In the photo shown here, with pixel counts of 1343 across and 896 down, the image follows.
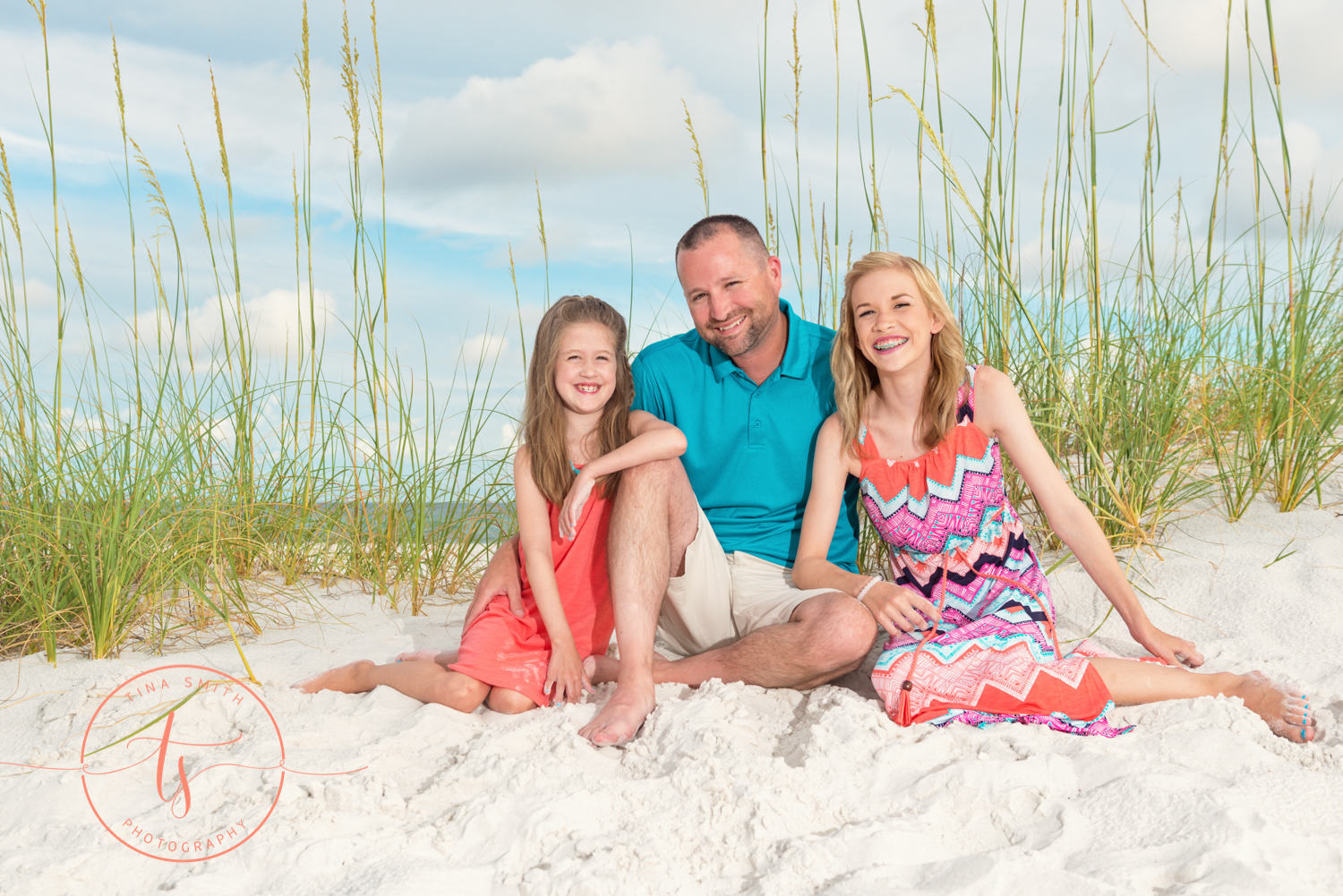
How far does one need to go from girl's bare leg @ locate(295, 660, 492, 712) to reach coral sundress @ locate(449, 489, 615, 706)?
8cm

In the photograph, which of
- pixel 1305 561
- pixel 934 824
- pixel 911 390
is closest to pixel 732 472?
pixel 911 390

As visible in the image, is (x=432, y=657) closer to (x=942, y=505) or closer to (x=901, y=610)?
(x=901, y=610)

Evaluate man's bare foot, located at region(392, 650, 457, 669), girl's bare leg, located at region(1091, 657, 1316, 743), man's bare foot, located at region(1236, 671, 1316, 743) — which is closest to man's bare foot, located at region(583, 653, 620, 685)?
man's bare foot, located at region(392, 650, 457, 669)

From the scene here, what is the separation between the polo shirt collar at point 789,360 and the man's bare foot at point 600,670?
31.5 inches

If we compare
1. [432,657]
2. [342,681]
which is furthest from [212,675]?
[432,657]

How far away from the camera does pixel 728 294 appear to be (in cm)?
240

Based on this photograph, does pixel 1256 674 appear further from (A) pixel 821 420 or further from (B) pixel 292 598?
(B) pixel 292 598

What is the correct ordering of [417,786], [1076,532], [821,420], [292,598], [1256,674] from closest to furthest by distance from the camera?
[417,786]
[1256,674]
[1076,532]
[821,420]
[292,598]

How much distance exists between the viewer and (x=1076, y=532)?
2084 millimetres

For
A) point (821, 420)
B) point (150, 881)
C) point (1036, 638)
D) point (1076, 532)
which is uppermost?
point (821, 420)

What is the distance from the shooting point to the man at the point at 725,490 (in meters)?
2.10

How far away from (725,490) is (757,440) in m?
0.16

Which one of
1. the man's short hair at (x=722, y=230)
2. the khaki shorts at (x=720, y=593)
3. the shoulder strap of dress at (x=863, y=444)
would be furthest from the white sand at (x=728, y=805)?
the man's short hair at (x=722, y=230)

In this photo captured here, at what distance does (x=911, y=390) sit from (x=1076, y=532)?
50cm
